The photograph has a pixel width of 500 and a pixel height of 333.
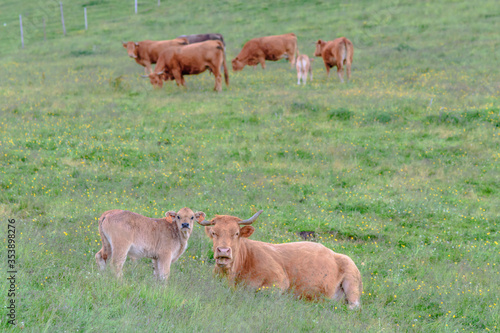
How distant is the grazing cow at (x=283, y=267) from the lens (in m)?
6.67

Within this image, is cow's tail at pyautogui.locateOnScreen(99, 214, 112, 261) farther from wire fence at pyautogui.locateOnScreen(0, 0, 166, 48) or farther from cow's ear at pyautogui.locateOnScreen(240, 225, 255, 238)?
wire fence at pyautogui.locateOnScreen(0, 0, 166, 48)

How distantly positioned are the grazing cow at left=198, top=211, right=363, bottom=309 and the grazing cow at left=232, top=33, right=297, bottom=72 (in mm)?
19692

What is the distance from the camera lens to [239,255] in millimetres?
6875

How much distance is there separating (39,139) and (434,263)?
34.5 ft

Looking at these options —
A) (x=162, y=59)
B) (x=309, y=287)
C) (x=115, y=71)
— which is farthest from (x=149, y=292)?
(x=115, y=71)

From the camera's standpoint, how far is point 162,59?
21.5 m

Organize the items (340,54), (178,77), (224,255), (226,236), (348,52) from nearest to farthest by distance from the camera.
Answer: (224,255) → (226,236) → (178,77) → (340,54) → (348,52)

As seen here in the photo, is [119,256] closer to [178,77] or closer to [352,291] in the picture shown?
[352,291]

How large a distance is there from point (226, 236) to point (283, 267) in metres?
1.00

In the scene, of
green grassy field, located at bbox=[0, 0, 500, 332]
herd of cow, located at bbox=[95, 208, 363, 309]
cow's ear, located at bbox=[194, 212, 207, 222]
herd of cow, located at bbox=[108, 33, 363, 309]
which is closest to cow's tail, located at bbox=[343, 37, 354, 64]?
green grassy field, located at bbox=[0, 0, 500, 332]

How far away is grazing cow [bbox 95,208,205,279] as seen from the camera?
6738 mm

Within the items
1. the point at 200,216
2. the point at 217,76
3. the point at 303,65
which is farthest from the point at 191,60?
the point at 200,216

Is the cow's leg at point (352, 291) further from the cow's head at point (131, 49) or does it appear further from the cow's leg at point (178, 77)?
the cow's head at point (131, 49)

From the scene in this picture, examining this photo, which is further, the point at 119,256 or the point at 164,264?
the point at 164,264
